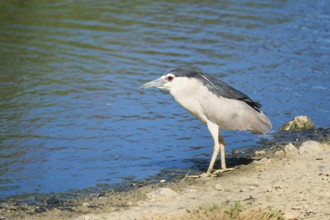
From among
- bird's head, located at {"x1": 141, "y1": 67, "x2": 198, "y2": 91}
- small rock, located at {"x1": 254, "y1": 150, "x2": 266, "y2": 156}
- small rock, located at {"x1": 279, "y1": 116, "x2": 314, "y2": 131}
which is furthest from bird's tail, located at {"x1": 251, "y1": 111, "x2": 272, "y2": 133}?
small rock, located at {"x1": 279, "y1": 116, "x2": 314, "y2": 131}

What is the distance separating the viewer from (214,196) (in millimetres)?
8945

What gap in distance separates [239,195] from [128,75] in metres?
7.70

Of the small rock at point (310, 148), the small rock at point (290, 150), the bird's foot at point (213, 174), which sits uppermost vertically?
the small rock at point (310, 148)

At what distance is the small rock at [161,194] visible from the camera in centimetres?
900

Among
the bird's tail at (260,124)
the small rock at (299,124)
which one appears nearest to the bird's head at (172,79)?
the bird's tail at (260,124)

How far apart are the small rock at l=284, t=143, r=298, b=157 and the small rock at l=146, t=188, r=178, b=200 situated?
2.30 metres

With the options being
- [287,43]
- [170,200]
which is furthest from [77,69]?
[170,200]

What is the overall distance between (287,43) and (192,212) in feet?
39.3

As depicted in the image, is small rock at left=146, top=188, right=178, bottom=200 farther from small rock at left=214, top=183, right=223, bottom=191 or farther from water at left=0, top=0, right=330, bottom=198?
water at left=0, top=0, right=330, bottom=198

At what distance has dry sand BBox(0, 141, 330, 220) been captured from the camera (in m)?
8.09

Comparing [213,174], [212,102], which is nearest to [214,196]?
[213,174]

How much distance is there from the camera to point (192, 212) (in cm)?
776

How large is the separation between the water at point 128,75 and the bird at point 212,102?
45.0 inches

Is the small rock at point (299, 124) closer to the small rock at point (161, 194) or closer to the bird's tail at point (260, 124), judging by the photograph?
the bird's tail at point (260, 124)
